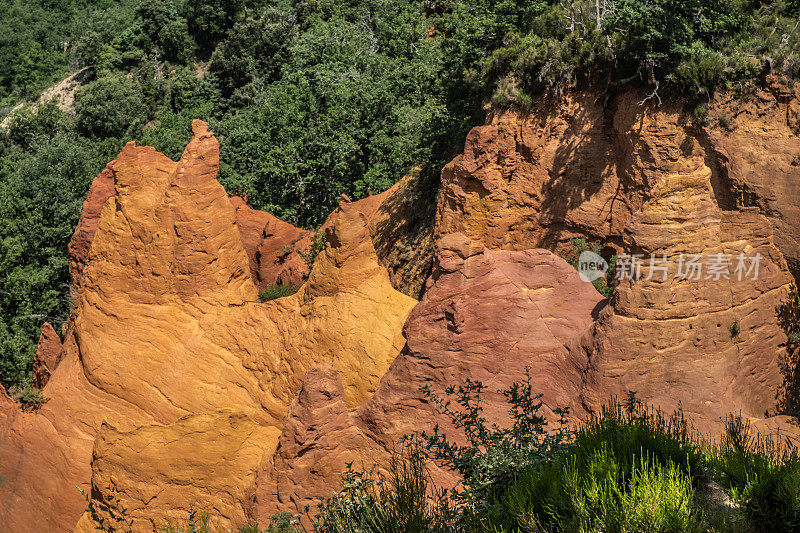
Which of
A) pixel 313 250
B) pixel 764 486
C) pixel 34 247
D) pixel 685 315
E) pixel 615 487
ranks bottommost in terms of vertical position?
pixel 34 247

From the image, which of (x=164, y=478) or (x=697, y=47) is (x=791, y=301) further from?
(x=164, y=478)

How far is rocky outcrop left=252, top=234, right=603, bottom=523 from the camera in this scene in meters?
9.95

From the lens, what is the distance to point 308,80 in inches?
979

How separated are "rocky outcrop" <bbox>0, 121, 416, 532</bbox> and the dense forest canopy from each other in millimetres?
5122

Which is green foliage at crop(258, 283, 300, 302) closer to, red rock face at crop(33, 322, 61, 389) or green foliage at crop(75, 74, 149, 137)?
red rock face at crop(33, 322, 61, 389)

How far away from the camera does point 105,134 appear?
120ft

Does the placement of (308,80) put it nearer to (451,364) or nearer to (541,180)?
(541,180)

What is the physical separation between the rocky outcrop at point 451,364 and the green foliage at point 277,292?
20.3 ft

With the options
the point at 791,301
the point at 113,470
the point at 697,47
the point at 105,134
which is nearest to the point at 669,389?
the point at 791,301

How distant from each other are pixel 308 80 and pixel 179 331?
13.8m

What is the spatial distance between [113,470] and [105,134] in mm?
30019

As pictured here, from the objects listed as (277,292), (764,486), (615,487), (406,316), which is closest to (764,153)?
(406,316)

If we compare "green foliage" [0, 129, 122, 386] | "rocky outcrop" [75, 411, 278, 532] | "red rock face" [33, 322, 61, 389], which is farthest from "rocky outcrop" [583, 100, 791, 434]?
"green foliage" [0, 129, 122, 386]

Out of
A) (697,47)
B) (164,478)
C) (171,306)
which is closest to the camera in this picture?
(164,478)
